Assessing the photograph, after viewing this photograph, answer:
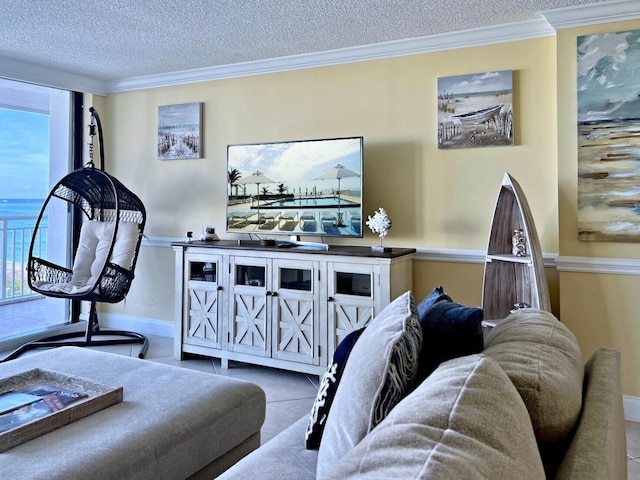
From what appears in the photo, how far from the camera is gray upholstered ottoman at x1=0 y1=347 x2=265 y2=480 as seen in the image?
1.30 m

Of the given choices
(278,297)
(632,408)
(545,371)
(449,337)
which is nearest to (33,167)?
(278,297)

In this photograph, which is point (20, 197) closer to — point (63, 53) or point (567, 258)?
point (63, 53)

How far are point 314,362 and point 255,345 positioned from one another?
46cm

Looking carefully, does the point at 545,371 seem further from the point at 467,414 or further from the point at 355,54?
the point at 355,54

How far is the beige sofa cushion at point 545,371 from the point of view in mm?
877

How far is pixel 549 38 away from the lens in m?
2.91

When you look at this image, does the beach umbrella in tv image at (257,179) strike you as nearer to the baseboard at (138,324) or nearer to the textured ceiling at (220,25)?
the textured ceiling at (220,25)

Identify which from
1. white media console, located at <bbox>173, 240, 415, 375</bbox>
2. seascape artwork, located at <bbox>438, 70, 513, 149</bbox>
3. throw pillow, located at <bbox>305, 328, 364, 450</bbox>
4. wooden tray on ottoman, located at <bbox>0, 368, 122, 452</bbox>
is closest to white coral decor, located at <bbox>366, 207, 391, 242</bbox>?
white media console, located at <bbox>173, 240, 415, 375</bbox>

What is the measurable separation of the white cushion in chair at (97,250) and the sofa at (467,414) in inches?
111

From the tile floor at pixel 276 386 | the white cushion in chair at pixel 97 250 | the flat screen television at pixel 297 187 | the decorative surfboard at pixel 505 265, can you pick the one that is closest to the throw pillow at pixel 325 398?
the tile floor at pixel 276 386

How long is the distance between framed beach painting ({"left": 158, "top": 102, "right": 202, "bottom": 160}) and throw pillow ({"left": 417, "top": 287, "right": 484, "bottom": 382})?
319 cm

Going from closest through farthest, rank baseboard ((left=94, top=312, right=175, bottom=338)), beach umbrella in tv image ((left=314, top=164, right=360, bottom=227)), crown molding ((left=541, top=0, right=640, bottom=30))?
crown molding ((left=541, top=0, right=640, bottom=30)) → beach umbrella in tv image ((left=314, top=164, right=360, bottom=227)) → baseboard ((left=94, top=312, right=175, bottom=338))

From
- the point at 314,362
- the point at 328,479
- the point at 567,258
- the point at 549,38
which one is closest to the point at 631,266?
the point at 567,258

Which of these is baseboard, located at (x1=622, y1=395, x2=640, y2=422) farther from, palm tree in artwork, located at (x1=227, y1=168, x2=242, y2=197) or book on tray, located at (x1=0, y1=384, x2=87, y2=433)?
palm tree in artwork, located at (x1=227, y1=168, x2=242, y2=197)
